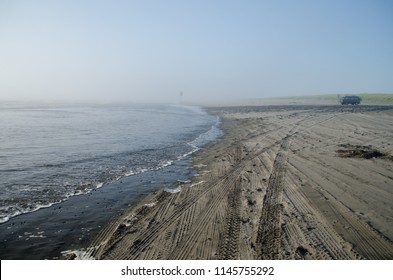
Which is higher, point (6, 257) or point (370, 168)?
point (370, 168)

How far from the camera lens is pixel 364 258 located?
5375mm

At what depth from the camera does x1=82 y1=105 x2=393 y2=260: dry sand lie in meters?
5.75

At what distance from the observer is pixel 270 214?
7391 millimetres

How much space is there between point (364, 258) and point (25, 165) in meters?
14.0

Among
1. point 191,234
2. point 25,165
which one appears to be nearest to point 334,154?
point 191,234

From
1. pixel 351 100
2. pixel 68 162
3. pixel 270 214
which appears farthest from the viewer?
pixel 351 100

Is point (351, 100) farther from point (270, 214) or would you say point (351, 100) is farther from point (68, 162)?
point (68, 162)

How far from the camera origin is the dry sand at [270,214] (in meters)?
5.75

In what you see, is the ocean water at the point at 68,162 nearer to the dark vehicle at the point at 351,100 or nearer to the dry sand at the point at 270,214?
the dry sand at the point at 270,214

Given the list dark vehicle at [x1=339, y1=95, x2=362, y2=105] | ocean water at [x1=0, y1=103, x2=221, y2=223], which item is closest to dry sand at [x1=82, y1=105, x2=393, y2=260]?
ocean water at [x1=0, y1=103, x2=221, y2=223]

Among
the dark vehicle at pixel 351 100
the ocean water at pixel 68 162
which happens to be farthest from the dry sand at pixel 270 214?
the dark vehicle at pixel 351 100

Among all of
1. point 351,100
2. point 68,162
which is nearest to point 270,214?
point 68,162

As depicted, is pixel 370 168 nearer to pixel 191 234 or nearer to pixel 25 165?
pixel 191 234

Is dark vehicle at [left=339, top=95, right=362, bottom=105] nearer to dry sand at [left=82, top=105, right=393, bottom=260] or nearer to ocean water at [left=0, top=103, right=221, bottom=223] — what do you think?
ocean water at [left=0, top=103, right=221, bottom=223]
